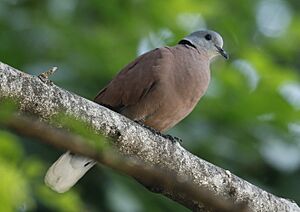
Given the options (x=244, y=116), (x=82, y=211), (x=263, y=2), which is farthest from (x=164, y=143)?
(x=263, y=2)

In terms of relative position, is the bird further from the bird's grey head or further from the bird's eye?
the bird's eye

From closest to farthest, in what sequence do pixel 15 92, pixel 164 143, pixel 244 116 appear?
pixel 15 92, pixel 164 143, pixel 244 116

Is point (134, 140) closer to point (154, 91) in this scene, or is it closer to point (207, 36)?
point (154, 91)

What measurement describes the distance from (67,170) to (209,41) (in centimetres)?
145

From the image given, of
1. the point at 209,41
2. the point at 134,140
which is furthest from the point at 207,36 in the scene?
the point at 134,140

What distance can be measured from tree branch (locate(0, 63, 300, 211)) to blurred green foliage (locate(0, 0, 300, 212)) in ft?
1.85

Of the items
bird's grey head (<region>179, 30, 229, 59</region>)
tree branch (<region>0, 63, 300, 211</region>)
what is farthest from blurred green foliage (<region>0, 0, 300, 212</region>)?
tree branch (<region>0, 63, 300, 211</region>)

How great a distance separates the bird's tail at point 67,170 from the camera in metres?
2.67

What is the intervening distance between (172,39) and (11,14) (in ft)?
2.95

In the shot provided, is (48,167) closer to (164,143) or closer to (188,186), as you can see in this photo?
(164,143)

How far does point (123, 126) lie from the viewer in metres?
2.19

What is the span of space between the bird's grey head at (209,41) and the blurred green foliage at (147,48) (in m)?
0.06

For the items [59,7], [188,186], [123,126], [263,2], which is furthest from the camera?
[263,2]

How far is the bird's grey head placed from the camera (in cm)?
381
